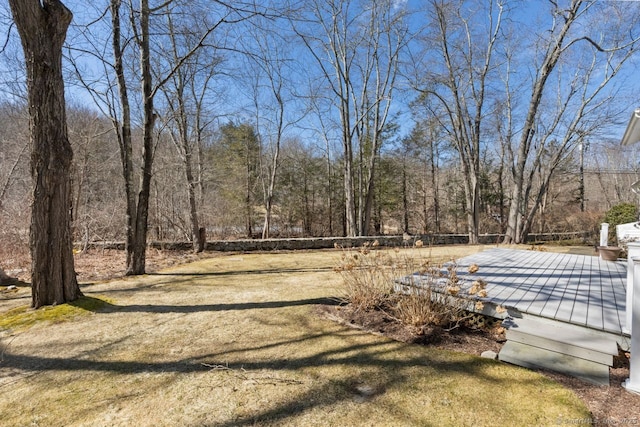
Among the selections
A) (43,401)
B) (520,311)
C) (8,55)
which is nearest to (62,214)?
(43,401)

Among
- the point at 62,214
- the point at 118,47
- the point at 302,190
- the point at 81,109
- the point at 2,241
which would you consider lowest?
the point at 2,241

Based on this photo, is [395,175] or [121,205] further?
[395,175]

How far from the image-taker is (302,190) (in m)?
16.1

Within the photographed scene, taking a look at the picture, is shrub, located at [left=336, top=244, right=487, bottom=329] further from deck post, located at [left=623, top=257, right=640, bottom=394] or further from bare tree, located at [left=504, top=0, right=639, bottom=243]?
bare tree, located at [left=504, top=0, right=639, bottom=243]

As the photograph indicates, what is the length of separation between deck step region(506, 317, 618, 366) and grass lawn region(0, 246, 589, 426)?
44 centimetres

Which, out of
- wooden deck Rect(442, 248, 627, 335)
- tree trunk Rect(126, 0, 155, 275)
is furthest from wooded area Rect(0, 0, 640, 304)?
wooden deck Rect(442, 248, 627, 335)

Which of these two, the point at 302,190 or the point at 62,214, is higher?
the point at 302,190

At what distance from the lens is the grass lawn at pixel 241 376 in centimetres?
161

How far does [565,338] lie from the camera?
7.37ft

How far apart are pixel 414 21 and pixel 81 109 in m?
12.3

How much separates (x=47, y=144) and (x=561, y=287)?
6.00 m

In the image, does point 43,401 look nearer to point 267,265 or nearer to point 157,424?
point 157,424

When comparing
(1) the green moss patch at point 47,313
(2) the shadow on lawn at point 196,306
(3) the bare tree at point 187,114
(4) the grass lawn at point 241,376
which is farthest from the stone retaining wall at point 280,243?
(4) the grass lawn at point 241,376

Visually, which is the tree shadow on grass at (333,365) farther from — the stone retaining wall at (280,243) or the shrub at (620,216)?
the shrub at (620,216)
